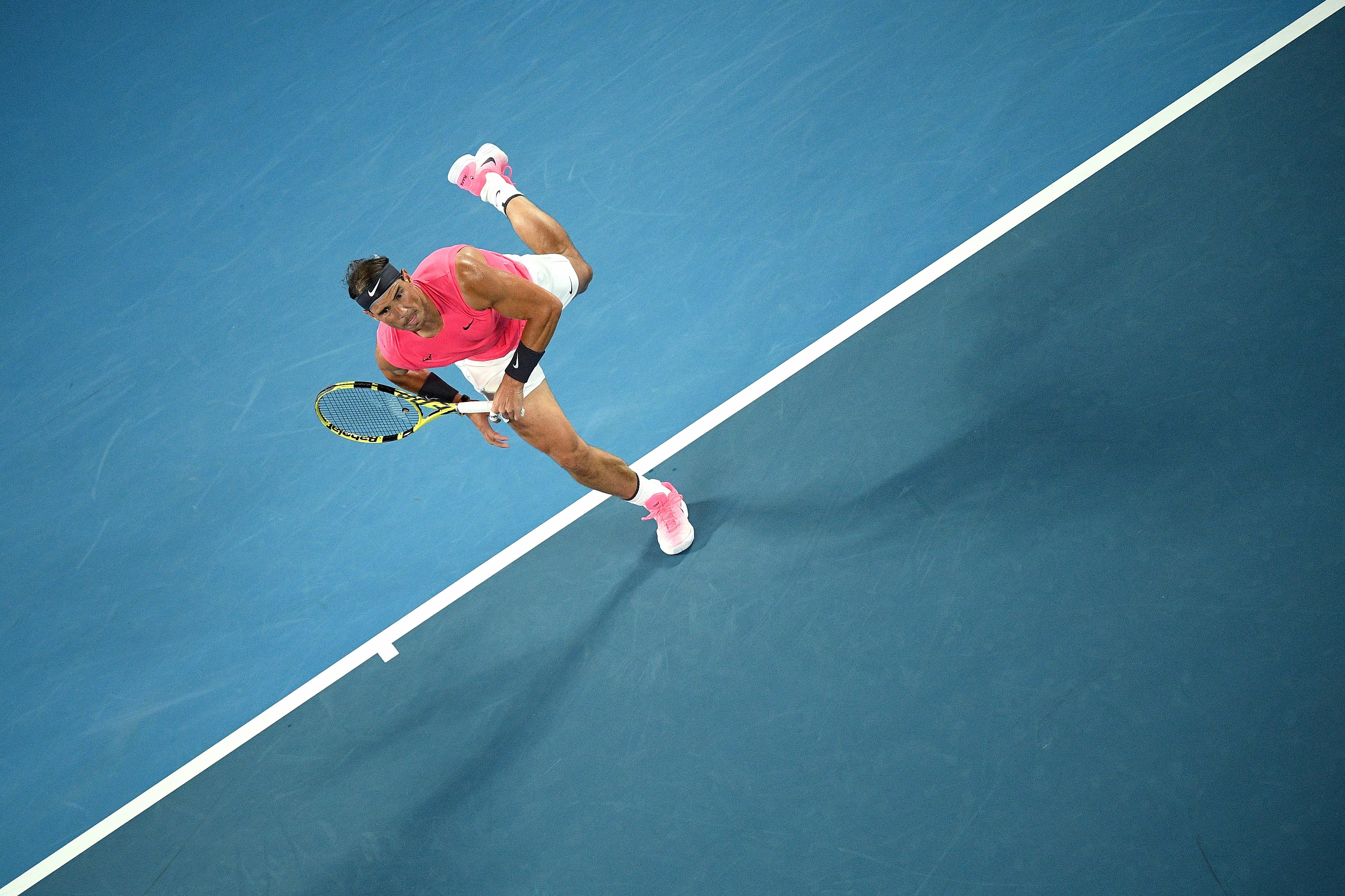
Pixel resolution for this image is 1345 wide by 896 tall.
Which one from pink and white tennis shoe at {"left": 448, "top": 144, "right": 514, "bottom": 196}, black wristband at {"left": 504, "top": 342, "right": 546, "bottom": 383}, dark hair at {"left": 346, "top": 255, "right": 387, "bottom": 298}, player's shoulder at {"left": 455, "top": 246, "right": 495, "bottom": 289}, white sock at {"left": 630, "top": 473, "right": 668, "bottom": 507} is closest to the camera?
dark hair at {"left": 346, "top": 255, "right": 387, "bottom": 298}

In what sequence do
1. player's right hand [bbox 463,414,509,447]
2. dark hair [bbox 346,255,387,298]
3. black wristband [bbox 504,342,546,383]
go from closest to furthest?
dark hair [bbox 346,255,387,298]
black wristband [bbox 504,342,546,383]
player's right hand [bbox 463,414,509,447]

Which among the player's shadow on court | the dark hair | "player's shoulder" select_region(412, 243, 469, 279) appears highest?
the dark hair

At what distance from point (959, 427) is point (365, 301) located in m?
2.34

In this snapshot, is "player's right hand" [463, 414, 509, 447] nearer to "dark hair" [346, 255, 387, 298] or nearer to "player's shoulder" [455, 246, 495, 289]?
"player's shoulder" [455, 246, 495, 289]

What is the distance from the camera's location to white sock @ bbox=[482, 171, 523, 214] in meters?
3.95

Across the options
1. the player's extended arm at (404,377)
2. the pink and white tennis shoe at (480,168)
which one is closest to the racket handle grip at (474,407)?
the player's extended arm at (404,377)

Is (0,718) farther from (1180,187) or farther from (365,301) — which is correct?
(1180,187)

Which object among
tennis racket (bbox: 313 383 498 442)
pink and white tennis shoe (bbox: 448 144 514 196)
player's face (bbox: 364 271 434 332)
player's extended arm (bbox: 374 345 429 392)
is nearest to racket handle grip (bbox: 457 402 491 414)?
tennis racket (bbox: 313 383 498 442)

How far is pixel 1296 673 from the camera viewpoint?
289 centimetres

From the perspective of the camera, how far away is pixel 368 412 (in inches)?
145

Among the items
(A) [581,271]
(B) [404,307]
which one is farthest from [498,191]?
(B) [404,307]

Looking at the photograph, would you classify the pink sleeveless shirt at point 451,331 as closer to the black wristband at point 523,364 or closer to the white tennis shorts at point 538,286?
the white tennis shorts at point 538,286

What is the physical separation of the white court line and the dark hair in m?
1.56

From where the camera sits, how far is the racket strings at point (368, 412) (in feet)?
11.7
